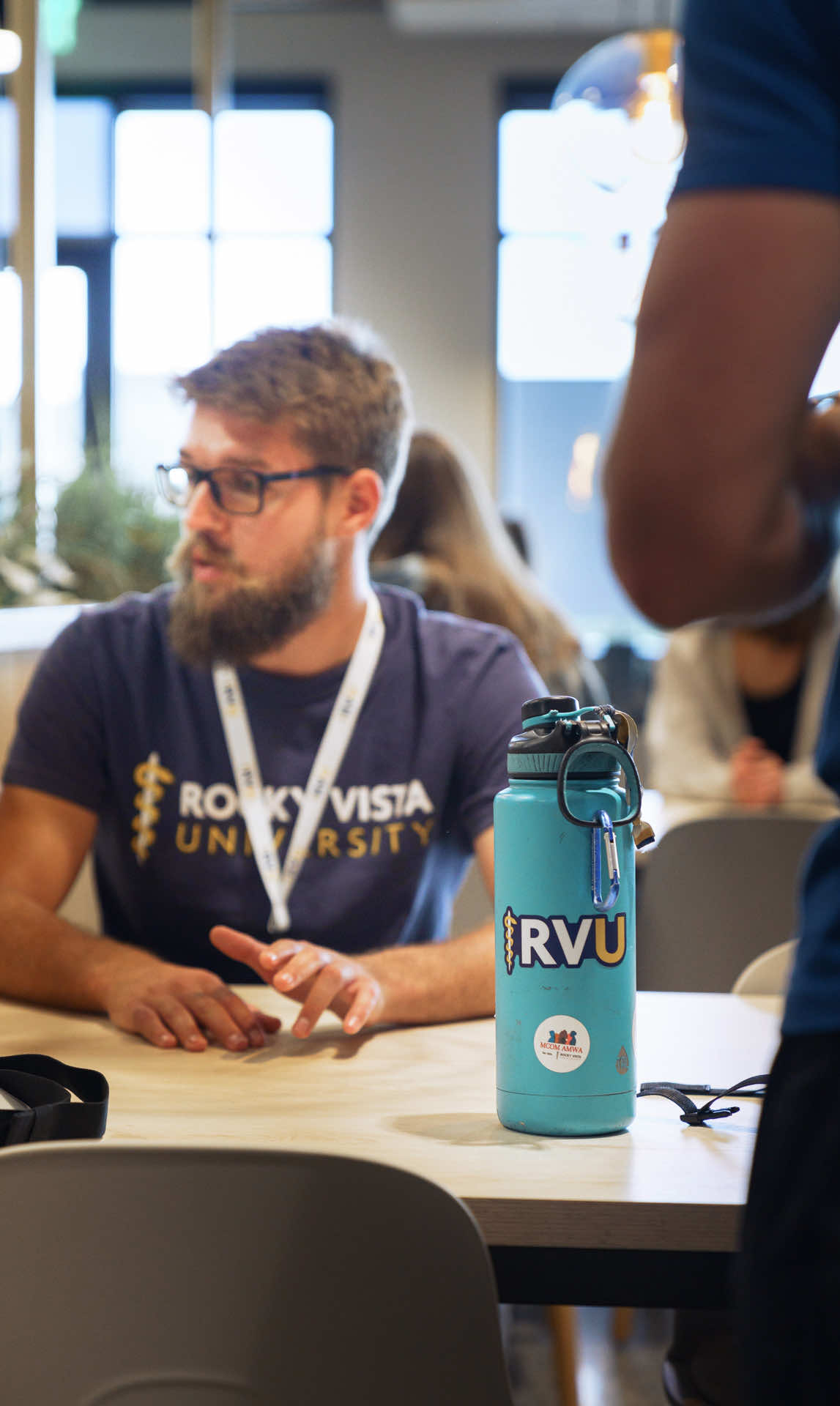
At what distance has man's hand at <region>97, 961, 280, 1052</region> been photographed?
131 cm

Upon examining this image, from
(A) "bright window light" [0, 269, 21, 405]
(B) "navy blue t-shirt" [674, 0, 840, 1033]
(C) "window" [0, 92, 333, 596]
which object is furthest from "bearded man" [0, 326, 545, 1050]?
(C) "window" [0, 92, 333, 596]

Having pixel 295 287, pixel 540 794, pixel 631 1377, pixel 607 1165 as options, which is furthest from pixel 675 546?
pixel 295 287

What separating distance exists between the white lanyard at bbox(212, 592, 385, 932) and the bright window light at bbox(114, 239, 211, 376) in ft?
24.3

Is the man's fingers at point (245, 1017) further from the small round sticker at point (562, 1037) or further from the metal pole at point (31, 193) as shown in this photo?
the metal pole at point (31, 193)

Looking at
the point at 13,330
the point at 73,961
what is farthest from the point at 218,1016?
the point at 13,330

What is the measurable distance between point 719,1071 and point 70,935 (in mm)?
696

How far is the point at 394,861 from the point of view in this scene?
1743 millimetres

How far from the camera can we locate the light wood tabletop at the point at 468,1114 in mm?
911

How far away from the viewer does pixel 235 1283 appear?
2.69 ft

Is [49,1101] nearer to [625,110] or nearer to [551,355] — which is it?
[625,110]

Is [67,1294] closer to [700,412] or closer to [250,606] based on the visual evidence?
[700,412]

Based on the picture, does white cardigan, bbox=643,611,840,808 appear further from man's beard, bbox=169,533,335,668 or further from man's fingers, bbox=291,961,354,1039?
man's fingers, bbox=291,961,354,1039

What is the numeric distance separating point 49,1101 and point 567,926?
15.8 inches

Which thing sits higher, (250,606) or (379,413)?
(379,413)
